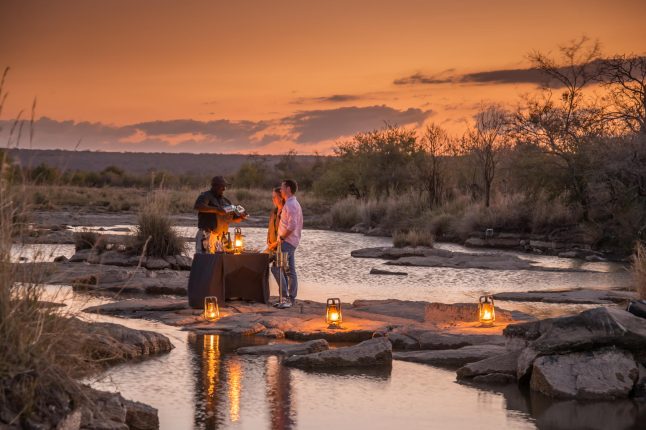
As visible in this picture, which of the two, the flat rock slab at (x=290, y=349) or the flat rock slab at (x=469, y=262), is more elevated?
the flat rock slab at (x=290, y=349)

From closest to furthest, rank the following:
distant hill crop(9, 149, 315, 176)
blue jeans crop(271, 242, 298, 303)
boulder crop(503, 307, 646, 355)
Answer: boulder crop(503, 307, 646, 355)
blue jeans crop(271, 242, 298, 303)
distant hill crop(9, 149, 315, 176)

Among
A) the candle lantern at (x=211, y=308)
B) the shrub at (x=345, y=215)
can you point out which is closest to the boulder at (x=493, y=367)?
the candle lantern at (x=211, y=308)

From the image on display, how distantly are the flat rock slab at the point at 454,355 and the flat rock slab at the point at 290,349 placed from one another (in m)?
0.92

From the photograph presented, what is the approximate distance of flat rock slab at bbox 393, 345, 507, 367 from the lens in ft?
37.6

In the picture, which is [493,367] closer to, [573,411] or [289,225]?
[573,411]

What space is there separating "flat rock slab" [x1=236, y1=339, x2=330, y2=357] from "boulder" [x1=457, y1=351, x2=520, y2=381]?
1.88 m

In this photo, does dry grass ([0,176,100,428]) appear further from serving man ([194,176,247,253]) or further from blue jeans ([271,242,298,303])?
serving man ([194,176,247,253])

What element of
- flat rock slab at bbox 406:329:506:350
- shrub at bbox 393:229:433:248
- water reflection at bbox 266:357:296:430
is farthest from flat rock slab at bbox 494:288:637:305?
shrub at bbox 393:229:433:248

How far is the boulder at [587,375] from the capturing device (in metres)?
9.73

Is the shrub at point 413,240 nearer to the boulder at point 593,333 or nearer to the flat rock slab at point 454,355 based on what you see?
the flat rock slab at point 454,355

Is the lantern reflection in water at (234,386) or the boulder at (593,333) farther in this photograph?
the boulder at (593,333)

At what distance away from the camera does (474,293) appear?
1903 centimetres

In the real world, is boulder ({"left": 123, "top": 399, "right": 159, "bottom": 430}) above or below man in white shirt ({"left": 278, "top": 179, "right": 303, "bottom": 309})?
below

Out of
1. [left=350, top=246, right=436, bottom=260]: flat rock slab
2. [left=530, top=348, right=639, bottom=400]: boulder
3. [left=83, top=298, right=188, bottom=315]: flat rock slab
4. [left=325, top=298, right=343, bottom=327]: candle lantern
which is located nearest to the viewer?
[left=530, top=348, right=639, bottom=400]: boulder
